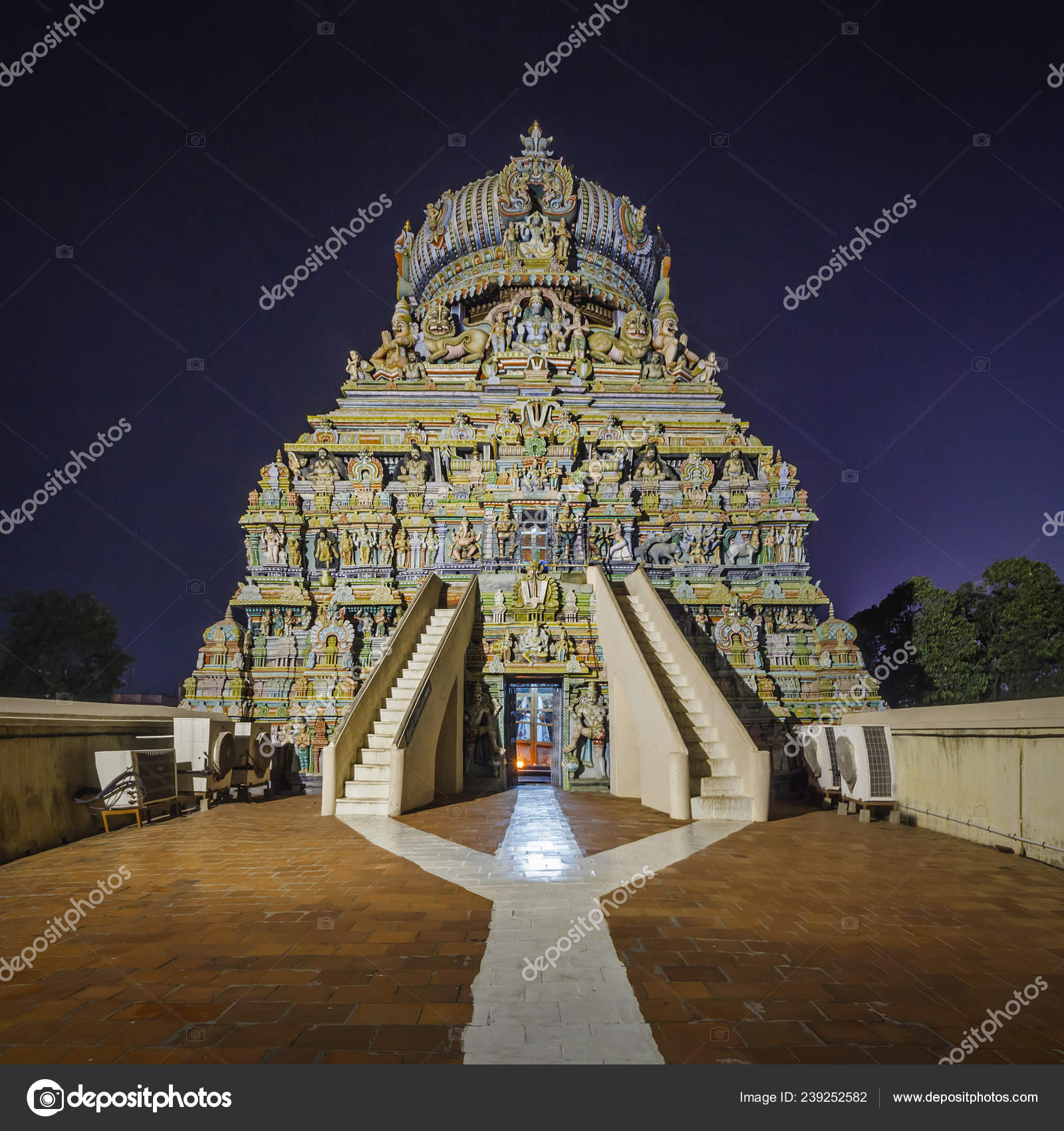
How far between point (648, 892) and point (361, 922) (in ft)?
8.66

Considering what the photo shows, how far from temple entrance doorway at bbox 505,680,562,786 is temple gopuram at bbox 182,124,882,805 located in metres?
0.05

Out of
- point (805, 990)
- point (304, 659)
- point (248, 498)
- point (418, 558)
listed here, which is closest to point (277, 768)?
point (304, 659)

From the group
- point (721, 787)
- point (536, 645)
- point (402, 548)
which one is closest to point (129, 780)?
point (536, 645)

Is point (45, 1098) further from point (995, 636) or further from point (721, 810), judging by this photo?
point (995, 636)

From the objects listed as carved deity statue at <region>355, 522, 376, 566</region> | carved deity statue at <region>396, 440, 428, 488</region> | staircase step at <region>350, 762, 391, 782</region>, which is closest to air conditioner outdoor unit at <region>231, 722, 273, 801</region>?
staircase step at <region>350, 762, 391, 782</region>

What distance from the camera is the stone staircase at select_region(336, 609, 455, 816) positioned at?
10109 mm

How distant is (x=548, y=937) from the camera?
4.81 metres

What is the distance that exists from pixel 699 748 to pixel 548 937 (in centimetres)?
646

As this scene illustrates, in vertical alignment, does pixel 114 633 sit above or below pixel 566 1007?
above

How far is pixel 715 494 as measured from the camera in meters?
19.9

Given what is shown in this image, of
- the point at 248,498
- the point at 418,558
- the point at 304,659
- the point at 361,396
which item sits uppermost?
the point at 361,396

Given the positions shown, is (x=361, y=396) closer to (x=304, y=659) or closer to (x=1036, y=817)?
(x=304, y=659)

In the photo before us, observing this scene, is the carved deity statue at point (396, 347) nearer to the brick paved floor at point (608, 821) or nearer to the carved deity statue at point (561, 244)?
A: the carved deity statue at point (561, 244)

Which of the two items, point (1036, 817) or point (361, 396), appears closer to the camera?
point (1036, 817)
